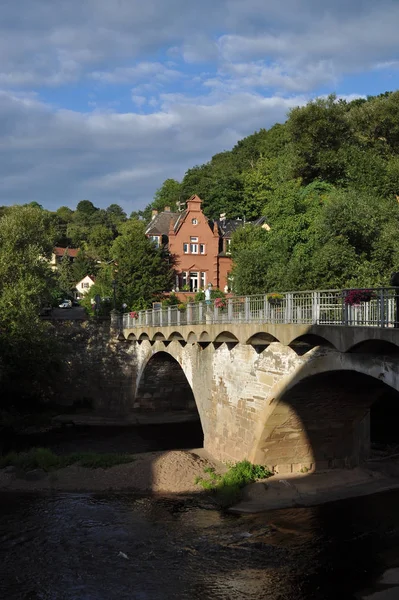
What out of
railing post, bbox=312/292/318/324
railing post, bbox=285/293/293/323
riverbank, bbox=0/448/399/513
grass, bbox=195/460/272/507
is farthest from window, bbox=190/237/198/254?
railing post, bbox=312/292/318/324

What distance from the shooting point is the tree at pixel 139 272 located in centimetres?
5462

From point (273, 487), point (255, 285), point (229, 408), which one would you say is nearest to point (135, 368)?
point (255, 285)

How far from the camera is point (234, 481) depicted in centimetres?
2170

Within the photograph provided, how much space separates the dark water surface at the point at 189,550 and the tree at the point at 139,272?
3345cm

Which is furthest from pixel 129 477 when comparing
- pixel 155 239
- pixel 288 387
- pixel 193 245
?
pixel 155 239

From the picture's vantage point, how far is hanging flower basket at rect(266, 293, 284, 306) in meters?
18.8

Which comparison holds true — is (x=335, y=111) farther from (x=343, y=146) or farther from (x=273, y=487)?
(x=273, y=487)

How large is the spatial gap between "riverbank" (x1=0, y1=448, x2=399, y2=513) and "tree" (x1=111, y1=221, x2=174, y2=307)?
2878 centimetres

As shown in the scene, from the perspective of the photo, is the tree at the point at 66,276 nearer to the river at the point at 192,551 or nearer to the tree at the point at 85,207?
the river at the point at 192,551

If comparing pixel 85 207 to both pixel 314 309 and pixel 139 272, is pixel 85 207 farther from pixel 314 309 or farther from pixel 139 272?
pixel 314 309

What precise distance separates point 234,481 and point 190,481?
2522 mm

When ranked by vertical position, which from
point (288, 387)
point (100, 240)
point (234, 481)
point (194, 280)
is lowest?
point (234, 481)

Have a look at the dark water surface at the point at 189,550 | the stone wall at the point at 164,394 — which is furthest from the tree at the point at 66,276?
the dark water surface at the point at 189,550

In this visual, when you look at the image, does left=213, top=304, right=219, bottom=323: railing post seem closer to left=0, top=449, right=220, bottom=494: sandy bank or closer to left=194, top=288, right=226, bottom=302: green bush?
left=0, top=449, right=220, bottom=494: sandy bank
